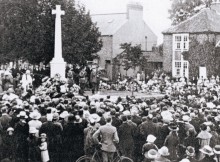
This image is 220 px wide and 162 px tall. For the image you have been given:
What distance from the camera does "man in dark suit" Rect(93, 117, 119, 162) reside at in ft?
37.9

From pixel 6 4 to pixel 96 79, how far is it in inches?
542

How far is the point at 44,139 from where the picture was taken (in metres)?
11.6

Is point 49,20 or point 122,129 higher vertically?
point 49,20

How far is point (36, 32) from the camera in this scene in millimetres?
36500

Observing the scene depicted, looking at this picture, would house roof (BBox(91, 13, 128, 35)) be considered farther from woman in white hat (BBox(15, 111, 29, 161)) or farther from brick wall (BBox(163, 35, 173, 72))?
woman in white hat (BBox(15, 111, 29, 161))

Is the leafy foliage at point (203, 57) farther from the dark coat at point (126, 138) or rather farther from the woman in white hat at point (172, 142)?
the woman in white hat at point (172, 142)

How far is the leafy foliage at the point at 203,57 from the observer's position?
40.7 meters

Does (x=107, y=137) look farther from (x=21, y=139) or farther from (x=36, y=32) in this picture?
(x=36, y=32)

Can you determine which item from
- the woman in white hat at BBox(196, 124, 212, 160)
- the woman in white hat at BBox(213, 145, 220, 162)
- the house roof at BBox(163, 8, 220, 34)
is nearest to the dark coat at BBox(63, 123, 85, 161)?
the woman in white hat at BBox(196, 124, 212, 160)

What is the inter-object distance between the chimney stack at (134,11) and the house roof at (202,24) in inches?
340

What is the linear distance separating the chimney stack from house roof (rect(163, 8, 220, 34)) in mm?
8642

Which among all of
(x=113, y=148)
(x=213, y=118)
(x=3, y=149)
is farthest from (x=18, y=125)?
(x=213, y=118)

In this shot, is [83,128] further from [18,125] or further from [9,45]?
[9,45]

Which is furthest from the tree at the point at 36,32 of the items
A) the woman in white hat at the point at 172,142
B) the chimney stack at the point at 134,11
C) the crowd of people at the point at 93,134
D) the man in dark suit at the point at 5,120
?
the woman in white hat at the point at 172,142
